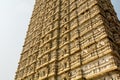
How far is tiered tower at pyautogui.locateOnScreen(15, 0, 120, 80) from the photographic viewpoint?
13.6 meters

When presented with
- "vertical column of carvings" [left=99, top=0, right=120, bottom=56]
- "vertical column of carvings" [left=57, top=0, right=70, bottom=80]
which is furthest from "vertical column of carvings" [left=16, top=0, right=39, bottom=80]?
"vertical column of carvings" [left=99, top=0, right=120, bottom=56]

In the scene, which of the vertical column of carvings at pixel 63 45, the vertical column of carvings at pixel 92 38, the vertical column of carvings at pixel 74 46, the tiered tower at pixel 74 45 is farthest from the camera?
the vertical column of carvings at pixel 63 45

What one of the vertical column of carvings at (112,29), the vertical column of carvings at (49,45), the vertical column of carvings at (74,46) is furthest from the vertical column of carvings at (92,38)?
the vertical column of carvings at (49,45)

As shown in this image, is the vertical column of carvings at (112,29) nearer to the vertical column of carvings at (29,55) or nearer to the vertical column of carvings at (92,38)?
the vertical column of carvings at (92,38)

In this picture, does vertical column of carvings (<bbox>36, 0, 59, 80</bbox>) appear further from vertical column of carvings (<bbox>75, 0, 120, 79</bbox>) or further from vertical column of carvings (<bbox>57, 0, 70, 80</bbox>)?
vertical column of carvings (<bbox>75, 0, 120, 79</bbox>)

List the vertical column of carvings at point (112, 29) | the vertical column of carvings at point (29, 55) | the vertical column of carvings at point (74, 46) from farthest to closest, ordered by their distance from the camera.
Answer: the vertical column of carvings at point (29, 55)
the vertical column of carvings at point (112, 29)
the vertical column of carvings at point (74, 46)

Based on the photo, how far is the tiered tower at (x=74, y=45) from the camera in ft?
44.5

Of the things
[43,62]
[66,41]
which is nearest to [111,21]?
[66,41]

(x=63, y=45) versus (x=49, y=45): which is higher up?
(x=49, y=45)

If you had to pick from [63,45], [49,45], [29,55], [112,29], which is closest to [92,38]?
[112,29]

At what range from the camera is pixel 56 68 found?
17156 mm

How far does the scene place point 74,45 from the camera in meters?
16.7

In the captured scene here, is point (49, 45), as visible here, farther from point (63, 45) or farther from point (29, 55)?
point (29, 55)

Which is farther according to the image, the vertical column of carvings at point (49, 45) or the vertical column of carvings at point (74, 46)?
the vertical column of carvings at point (49, 45)
